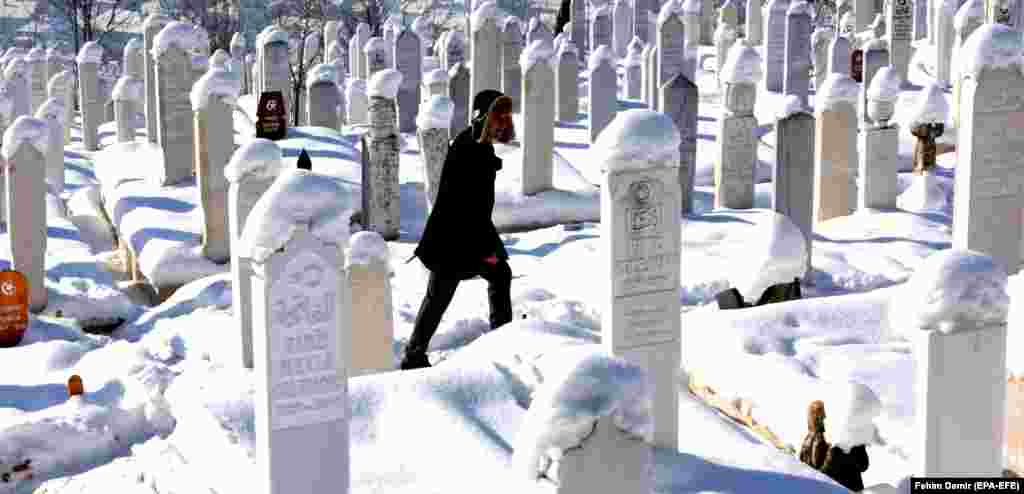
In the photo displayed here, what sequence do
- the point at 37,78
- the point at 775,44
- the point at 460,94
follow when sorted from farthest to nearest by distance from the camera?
the point at 37,78 < the point at 775,44 < the point at 460,94

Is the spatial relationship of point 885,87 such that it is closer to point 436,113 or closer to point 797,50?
point 436,113

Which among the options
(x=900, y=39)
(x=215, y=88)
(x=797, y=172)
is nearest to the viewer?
(x=797, y=172)

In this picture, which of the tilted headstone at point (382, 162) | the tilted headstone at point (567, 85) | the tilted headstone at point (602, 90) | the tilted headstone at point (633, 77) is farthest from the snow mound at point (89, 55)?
the tilted headstone at point (382, 162)

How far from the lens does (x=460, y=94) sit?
1659 cm

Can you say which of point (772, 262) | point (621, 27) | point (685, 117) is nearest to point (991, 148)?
point (772, 262)

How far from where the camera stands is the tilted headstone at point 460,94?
16516 mm

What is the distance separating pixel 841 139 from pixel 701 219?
4.40ft

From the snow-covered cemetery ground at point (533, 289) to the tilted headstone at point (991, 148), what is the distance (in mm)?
17

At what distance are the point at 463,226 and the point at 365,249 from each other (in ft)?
2.70

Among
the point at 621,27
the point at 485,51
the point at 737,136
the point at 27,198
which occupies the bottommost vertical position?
the point at 27,198

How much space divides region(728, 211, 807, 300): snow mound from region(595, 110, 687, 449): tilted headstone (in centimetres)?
333

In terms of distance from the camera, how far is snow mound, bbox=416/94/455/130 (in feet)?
43.0

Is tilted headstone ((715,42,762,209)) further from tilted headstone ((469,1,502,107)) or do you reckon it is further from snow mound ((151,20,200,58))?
snow mound ((151,20,200,58))

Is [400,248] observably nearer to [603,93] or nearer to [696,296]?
[696,296]
